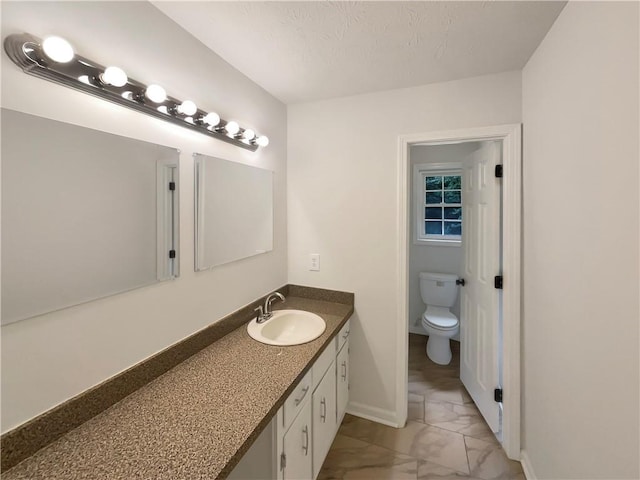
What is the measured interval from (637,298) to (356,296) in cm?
143

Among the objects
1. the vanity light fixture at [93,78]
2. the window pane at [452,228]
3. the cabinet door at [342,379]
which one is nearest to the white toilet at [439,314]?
the window pane at [452,228]

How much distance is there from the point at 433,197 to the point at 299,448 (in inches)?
115

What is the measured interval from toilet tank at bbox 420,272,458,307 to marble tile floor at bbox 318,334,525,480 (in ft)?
2.95

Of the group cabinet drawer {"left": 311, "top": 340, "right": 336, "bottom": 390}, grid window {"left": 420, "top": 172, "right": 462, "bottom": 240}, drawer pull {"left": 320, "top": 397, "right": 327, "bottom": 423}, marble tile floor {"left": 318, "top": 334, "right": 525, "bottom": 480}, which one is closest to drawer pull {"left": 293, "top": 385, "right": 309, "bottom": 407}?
cabinet drawer {"left": 311, "top": 340, "right": 336, "bottom": 390}

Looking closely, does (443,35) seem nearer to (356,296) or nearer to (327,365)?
(356,296)

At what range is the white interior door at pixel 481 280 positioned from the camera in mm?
1854

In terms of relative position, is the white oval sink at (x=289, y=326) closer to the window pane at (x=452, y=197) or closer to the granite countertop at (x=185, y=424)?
the granite countertop at (x=185, y=424)

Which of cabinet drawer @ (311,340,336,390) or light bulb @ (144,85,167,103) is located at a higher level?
light bulb @ (144,85,167,103)

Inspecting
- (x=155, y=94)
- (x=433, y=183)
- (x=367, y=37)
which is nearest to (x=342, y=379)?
(x=155, y=94)

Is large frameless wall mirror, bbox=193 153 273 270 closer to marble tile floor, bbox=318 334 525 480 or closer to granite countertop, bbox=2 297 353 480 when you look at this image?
granite countertop, bbox=2 297 353 480

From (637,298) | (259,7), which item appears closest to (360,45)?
(259,7)

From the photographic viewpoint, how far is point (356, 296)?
2045 mm

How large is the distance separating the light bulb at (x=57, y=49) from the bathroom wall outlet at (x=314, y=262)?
1.63m

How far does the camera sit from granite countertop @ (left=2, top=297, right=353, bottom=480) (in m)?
0.75
